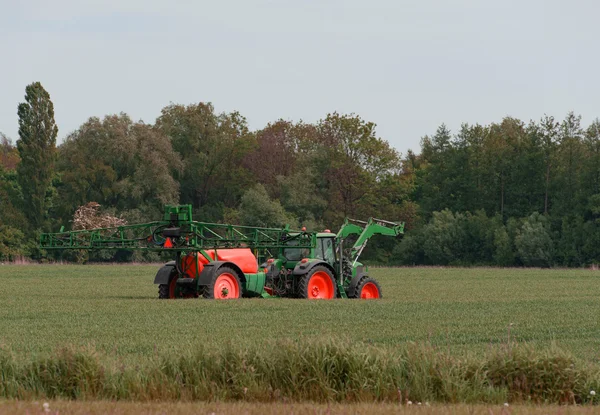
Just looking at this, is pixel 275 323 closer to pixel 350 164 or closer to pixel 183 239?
pixel 183 239

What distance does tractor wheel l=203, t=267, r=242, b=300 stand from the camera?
93.5 feet

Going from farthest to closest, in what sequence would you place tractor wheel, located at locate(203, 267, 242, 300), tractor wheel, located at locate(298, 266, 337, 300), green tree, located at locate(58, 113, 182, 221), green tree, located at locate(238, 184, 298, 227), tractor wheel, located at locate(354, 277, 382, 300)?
green tree, located at locate(58, 113, 182, 221), green tree, located at locate(238, 184, 298, 227), tractor wheel, located at locate(354, 277, 382, 300), tractor wheel, located at locate(298, 266, 337, 300), tractor wheel, located at locate(203, 267, 242, 300)

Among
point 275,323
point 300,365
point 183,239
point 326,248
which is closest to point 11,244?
point 326,248

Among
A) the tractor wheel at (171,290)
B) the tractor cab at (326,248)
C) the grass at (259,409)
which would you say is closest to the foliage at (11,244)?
the tractor wheel at (171,290)

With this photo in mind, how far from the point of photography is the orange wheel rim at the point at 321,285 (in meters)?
30.3

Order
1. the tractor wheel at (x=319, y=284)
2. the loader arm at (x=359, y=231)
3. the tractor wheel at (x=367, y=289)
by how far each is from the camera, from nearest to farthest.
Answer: the tractor wheel at (x=319, y=284)
the tractor wheel at (x=367, y=289)
the loader arm at (x=359, y=231)

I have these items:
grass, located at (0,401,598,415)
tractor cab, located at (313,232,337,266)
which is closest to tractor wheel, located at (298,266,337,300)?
tractor cab, located at (313,232,337,266)

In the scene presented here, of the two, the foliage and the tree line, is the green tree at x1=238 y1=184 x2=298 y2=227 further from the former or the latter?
the foliage

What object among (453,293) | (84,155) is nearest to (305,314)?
(453,293)

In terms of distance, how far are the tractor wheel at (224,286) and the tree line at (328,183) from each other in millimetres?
54957

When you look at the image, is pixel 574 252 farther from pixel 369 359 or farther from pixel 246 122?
pixel 369 359

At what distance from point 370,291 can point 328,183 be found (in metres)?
61.2

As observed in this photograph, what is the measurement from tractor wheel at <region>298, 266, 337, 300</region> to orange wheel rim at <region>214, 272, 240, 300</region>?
76.7 inches

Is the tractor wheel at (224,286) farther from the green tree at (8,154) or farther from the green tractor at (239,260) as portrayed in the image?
the green tree at (8,154)
